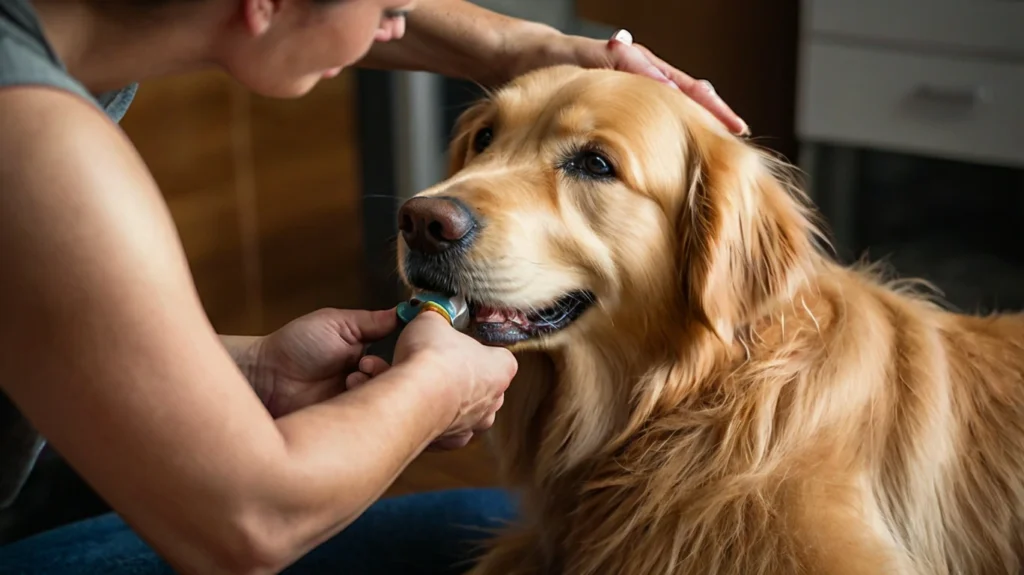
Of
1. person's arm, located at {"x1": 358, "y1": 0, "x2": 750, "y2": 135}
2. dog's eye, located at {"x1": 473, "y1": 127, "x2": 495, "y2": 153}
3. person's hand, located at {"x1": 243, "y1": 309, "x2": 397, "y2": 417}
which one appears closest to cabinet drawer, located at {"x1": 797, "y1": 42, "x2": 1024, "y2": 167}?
person's arm, located at {"x1": 358, "y1": 0, "x2": 750, "y2": 135}

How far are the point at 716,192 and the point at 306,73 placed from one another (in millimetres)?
589

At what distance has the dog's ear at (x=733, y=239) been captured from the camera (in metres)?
1.37

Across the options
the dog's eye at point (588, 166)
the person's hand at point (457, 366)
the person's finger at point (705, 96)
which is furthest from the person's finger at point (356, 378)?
the person's finger at point (705, 96)

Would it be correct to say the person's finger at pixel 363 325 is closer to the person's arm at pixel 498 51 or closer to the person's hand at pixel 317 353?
the person's hand at pixel 317 353

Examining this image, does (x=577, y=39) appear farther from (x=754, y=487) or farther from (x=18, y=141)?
(x=18, y=141)

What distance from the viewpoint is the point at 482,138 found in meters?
1.62

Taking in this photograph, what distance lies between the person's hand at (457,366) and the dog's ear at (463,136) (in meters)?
0.56

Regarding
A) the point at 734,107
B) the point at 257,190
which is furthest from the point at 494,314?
the point at 257,190

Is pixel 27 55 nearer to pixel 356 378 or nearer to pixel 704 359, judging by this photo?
pixel 356 378

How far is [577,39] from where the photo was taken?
1640mm

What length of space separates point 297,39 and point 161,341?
0.31 m

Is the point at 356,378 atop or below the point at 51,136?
below

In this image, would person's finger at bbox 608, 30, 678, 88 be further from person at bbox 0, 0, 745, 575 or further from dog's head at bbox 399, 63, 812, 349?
person at bbox 0, 0, 745, 575

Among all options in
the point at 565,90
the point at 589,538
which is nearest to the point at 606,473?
the point at 589,538
